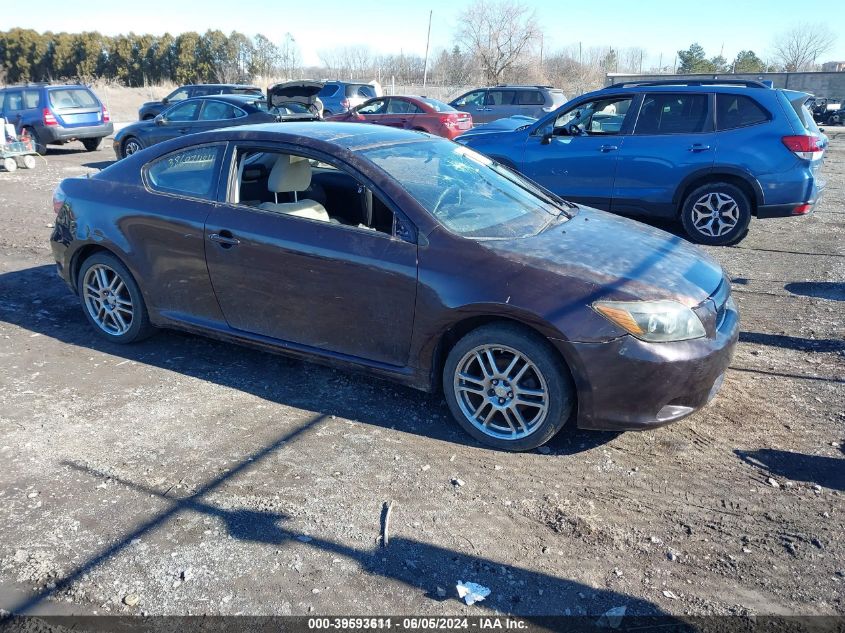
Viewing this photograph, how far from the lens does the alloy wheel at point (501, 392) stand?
377cm

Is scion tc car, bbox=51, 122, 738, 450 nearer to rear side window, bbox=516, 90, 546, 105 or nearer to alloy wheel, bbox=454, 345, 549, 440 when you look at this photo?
alloy wheel, bbox=454, 345, 549, 440

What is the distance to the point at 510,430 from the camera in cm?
390

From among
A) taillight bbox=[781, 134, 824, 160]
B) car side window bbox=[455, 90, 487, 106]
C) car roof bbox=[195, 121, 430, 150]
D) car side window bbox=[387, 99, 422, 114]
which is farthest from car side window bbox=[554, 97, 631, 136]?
car side window bbox=[455, 90, 487, 106]

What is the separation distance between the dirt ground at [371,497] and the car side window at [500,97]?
16.9 metres

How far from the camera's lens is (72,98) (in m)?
17.8

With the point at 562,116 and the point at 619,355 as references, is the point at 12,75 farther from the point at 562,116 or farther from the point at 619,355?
the point at 619,355

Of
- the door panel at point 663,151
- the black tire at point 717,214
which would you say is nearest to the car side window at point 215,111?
the door panel at point 663,151

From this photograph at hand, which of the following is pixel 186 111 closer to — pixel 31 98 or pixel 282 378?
pixel 31 98

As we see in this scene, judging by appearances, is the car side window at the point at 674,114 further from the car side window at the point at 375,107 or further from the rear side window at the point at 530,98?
the rear side window at the point at 530,98

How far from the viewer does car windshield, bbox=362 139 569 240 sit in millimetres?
4191

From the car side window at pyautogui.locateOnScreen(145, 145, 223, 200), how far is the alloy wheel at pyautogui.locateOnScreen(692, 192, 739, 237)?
6.04 meters

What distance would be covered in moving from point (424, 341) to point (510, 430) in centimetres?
69

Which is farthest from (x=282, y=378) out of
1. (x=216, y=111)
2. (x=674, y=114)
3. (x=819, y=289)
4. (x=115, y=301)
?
(x=216, y=111)

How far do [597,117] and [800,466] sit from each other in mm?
6222
